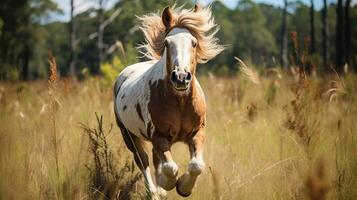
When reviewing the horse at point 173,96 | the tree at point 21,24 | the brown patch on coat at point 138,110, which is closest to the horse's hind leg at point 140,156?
the horse at point 173,96

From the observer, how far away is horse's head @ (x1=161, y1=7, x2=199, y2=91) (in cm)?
382

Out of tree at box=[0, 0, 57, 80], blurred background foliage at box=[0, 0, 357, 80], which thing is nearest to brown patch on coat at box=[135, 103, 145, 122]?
blurred background foliage at box=[0, 0, 357, 80]

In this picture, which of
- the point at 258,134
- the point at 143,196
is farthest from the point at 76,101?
the point at 143,196

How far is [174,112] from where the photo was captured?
14.5 feet

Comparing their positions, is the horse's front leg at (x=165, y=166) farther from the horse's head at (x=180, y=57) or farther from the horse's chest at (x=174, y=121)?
the horse's head at (x=180, y=57)

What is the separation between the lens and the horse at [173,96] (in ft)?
13.8

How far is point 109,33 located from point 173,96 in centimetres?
5265

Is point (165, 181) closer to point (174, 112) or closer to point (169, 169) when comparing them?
point (169, 169)

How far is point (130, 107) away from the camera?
17.5 feet

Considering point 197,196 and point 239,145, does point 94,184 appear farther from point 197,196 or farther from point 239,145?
point 239,145

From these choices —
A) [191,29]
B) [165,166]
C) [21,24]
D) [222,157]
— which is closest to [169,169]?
[165,166]

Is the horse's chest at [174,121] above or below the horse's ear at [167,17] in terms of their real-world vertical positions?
below

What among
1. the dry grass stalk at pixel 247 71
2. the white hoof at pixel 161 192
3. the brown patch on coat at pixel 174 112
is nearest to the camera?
the brown patch on coat at pixel 174 112

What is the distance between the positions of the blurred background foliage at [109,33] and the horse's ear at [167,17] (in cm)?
2038
